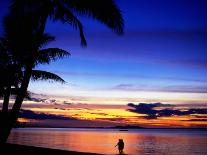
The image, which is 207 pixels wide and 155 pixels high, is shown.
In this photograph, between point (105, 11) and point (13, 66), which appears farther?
point (13, 66)

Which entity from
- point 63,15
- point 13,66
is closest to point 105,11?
point 63,15

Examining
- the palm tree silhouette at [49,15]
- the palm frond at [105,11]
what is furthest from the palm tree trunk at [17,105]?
the palm frond at [105,11]

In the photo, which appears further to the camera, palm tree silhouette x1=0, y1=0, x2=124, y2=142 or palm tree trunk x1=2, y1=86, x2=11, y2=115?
palm tree trunk x1=2, y1=86, x2=11, y2=115

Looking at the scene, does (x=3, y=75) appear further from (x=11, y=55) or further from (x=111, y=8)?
Answer: (x=111, y=8)

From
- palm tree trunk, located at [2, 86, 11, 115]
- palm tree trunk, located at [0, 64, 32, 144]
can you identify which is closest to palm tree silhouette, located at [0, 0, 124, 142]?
palm tree trunk, located at [0, 64, 32, 144]

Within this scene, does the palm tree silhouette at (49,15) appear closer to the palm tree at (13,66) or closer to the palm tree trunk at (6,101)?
the palm tree at (13,66)

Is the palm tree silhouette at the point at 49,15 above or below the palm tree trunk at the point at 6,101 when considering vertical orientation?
above

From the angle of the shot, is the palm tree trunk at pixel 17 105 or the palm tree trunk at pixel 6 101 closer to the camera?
the palm tree trunk at pixel 17 105

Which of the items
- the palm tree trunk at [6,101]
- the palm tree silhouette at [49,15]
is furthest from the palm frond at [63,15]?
the palm tree trunk at [6,101]

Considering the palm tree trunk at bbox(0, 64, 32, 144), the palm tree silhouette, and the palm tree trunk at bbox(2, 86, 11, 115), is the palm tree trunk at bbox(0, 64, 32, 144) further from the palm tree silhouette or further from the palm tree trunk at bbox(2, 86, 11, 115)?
the palm tree trunk at bbox(2, 86, 11, 115)

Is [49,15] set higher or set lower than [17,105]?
higher

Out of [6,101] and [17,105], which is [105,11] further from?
[6,101]

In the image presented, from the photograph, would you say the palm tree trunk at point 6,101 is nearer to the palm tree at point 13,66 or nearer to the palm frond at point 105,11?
the palm tree at point 13,66

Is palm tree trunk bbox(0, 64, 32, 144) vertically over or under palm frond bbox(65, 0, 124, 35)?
under
